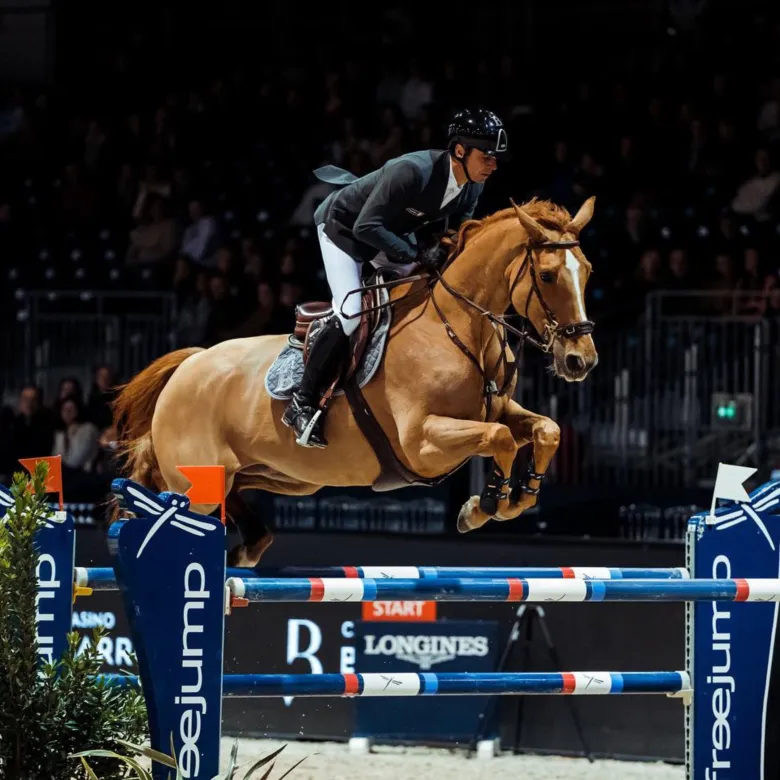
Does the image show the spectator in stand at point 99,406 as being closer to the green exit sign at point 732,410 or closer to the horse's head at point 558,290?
the green exit sign at point 732,410

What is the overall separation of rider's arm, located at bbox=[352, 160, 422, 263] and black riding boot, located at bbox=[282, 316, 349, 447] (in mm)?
348

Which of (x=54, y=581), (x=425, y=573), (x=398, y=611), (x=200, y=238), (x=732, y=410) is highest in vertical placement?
(x=200, y=238)

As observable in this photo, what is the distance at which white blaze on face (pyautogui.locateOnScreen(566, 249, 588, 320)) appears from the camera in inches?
172

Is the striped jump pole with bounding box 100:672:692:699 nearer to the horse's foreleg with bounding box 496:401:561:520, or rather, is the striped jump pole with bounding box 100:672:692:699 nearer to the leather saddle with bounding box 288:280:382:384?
the horse's foreleg with bounding box 496:401:561:520

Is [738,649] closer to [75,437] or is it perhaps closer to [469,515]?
[469,515]

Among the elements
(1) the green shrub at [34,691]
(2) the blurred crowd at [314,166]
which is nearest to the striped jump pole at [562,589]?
(1) the green shrub at [34,691]

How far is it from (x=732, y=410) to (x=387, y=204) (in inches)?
147

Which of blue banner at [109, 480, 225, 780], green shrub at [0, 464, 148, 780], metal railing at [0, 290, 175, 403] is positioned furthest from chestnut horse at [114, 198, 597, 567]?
metal railing at [0, 290, 175, 403]

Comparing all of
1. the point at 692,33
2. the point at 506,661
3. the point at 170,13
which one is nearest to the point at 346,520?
the point at 506,661

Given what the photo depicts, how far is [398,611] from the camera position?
7.23 metres

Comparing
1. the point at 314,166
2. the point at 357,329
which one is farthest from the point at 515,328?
the point at 314,166

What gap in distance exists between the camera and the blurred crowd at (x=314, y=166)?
877cm

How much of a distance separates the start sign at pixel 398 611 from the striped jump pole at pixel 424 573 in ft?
9.19

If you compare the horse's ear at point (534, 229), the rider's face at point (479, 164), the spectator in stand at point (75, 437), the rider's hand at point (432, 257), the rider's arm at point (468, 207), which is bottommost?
the spectator in stand at point (75, 437)
